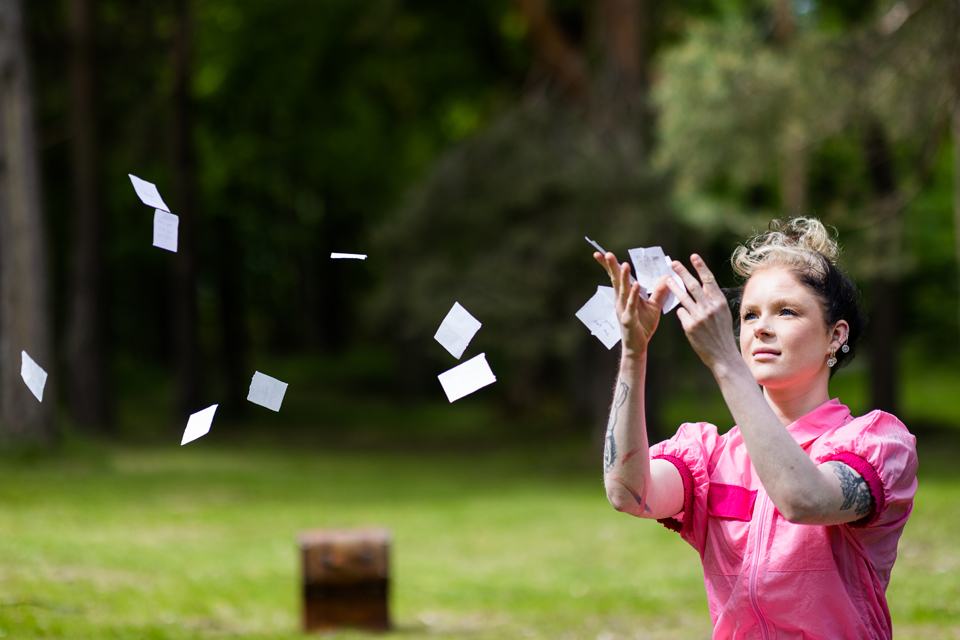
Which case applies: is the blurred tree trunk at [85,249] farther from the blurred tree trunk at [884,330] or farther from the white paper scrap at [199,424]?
the white paper scrap at [199,424]

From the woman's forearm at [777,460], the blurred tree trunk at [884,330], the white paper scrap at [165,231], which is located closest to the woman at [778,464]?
the woman's forearm at [777,460]

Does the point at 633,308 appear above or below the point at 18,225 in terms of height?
below

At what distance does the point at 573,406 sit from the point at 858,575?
20515 millimetres

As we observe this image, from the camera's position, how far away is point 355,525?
11109 millimetres

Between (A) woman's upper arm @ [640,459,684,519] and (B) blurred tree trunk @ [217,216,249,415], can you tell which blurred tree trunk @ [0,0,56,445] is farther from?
(B) blurred tree trunk @ [217,216,249,415]

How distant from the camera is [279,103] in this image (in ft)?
71.2

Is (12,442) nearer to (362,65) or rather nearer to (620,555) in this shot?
(620,555)

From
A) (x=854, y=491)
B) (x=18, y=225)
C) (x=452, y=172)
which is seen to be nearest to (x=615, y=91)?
(x=452, y=172)

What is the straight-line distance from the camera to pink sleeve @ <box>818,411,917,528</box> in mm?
2057

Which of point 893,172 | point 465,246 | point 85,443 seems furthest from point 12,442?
point 893,172

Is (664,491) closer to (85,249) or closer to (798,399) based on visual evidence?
(798,399)

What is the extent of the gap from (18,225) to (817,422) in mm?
12514

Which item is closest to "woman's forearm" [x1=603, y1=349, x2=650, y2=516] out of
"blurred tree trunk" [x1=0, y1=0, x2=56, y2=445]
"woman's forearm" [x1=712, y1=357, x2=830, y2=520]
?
"woman's forearm" [x1=712, y1=357, x2=830, y2=520]

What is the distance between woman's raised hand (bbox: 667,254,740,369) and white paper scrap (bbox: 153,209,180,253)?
1443 millimetres
